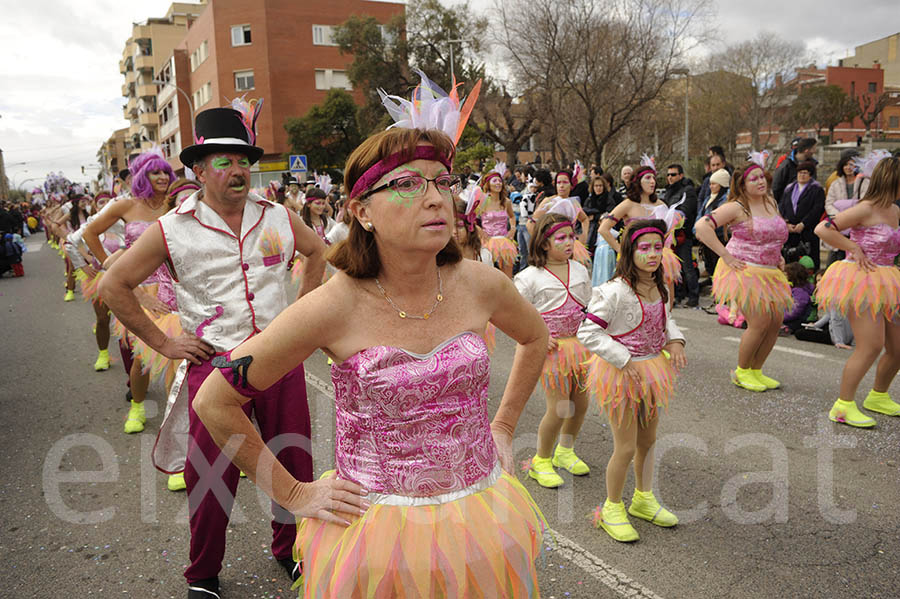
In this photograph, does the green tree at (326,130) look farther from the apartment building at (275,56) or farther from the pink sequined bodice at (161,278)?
the pink sequined bodice at (161,278)

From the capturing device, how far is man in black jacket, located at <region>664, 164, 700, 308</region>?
10820mm

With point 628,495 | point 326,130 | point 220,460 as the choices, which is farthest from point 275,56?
point 220,460

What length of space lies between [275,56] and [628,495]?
48890 mm

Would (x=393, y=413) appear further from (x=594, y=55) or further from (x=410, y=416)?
(x=594, y=55)

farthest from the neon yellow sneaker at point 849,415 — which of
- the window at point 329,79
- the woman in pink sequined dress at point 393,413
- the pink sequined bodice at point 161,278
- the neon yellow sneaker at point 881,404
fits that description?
the window at point 329,79

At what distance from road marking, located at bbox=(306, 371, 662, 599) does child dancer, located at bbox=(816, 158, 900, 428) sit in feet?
9.59

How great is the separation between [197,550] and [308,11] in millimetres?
51514

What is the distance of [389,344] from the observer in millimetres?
2037

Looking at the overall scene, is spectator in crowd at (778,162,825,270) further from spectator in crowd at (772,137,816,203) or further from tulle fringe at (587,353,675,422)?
tulle fringe at (587,353,675,422)

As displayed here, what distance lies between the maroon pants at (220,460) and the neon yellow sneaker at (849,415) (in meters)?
4.30

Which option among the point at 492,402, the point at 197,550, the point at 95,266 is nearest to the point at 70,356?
the point at 95,266

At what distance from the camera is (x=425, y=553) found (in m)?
1.95

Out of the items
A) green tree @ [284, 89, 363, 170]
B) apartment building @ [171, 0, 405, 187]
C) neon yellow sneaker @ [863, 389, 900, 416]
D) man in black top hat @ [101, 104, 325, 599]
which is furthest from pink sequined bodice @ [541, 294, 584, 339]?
apartment building @ [171, 0, 405, 187]

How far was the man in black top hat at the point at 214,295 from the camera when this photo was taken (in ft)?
10.7
